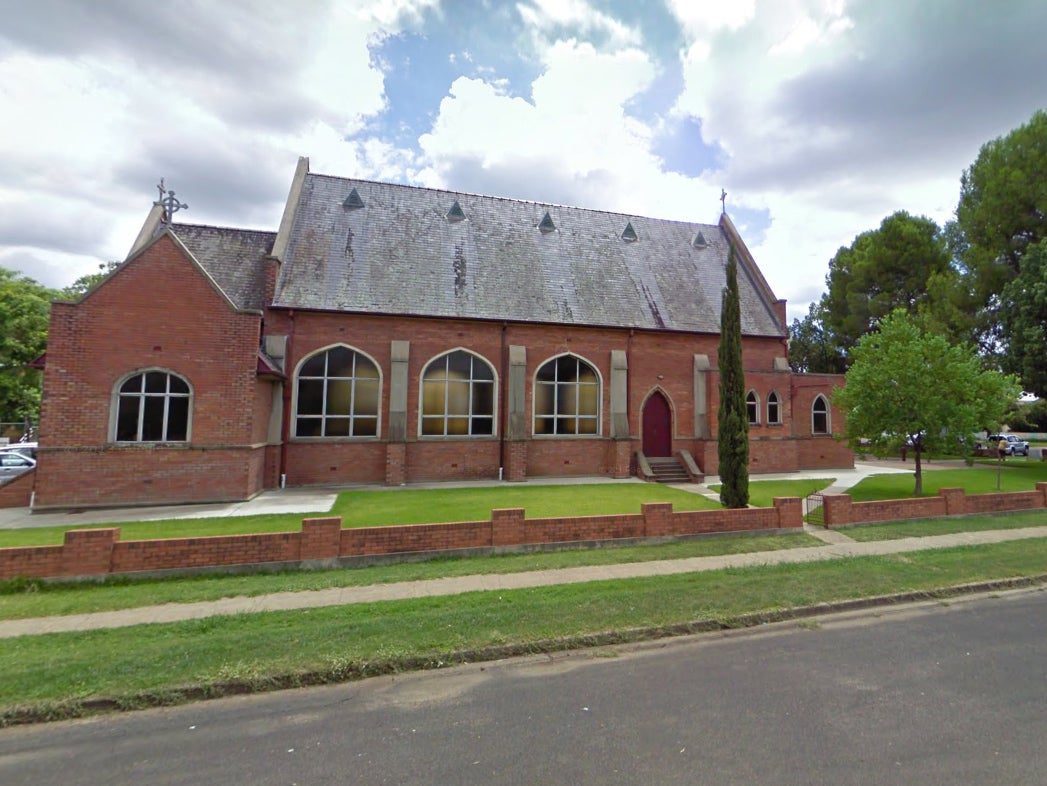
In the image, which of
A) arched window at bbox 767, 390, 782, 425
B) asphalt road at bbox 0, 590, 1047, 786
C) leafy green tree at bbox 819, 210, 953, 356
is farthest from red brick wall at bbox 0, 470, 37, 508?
leafy green tree at bbox 819, 210, 953, 356

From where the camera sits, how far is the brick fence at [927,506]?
11.4 meters

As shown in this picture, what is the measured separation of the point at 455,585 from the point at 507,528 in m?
1.89

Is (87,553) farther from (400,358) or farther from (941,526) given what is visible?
(941,526)

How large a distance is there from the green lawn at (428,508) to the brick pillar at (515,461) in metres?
1.57

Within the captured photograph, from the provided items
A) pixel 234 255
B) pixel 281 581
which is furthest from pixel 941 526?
pixel 234 255

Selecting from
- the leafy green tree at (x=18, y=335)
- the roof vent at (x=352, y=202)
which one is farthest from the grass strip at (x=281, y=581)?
the leafy green tree at (x=18, y=335)

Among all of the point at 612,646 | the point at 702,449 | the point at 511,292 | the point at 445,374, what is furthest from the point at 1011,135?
the point at 612,646

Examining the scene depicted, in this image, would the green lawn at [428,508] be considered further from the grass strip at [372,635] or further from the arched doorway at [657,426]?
the grass strip at [372,635]

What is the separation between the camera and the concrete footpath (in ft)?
20.4

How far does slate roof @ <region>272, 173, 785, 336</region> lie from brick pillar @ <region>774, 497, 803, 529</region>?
11.4 meters

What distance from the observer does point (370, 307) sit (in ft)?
60.2

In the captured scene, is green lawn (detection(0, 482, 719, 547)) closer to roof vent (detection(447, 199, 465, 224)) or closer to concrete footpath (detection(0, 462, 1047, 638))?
concrete footpath (detection(0, 462, 1047, 638))

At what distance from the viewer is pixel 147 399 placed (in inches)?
554

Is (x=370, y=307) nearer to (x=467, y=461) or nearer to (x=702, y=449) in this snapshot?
(x=467, y=461)
